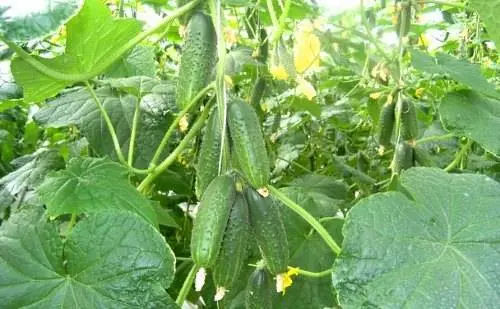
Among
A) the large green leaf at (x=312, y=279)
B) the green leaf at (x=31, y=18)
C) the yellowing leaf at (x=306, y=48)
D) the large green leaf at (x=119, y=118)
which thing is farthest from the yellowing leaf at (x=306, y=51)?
the green leaf at (x=31, y=18)

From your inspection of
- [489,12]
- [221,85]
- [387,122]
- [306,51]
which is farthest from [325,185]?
[221,85]

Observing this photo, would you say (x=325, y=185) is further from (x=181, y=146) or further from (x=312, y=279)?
(x=181, y=146)

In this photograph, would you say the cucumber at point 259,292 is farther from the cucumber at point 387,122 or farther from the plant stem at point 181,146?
the cucumber at point 387,122

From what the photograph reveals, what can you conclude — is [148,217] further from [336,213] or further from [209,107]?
[336,213]

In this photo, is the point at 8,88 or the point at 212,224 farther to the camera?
the point at 8,88

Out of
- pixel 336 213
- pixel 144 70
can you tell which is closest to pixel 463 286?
pixel 336 213

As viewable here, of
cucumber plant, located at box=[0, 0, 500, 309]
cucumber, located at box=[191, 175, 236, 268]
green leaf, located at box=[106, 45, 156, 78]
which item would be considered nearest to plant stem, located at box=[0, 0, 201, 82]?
cucumber plant, located at box=[0, 0, 500, 309]

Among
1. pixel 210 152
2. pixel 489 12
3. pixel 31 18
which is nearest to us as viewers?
pixel 31 18
